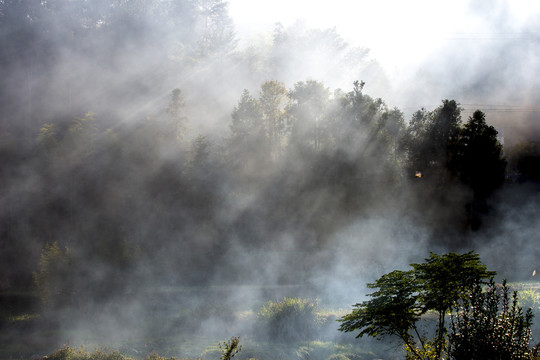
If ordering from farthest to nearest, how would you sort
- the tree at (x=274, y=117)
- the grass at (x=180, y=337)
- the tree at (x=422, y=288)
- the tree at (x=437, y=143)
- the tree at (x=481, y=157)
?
the tree at (x=274, y=117)
the tree at (x=437, y=143)
the tree at (x=481, y=157)
the grass at (x=180, y=337)
the tree at (x=422, y=288)

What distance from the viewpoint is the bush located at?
11952 millimetres

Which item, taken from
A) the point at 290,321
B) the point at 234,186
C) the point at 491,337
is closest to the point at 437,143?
the point at 234,186

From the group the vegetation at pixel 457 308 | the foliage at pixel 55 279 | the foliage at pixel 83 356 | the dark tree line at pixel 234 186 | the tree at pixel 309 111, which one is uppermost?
the tree at pixel 309 111

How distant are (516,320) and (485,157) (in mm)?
A: 17530

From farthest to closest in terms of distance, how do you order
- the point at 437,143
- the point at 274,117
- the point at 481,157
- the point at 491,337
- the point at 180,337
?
the point at 274,117, the point at 437,143, the point at 481,157, the point at 180,337, the point at 491,337

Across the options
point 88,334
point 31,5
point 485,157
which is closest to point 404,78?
point 485,157

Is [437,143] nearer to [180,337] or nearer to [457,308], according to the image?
[180,337]

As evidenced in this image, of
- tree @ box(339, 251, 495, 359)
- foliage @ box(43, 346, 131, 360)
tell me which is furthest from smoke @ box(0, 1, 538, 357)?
tree @ box(339, 251, 495, 359)

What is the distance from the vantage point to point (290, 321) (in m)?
12.2

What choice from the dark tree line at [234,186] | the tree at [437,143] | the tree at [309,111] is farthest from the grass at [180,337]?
the tree at [309,111]

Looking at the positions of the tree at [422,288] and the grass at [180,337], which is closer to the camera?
the tree at [422,288]

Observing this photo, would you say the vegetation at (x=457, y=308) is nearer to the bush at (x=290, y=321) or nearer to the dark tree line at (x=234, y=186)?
the bush at (x=290, y=321)

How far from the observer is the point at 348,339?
11.1 metres

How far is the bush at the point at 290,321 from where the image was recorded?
39.2 feet
